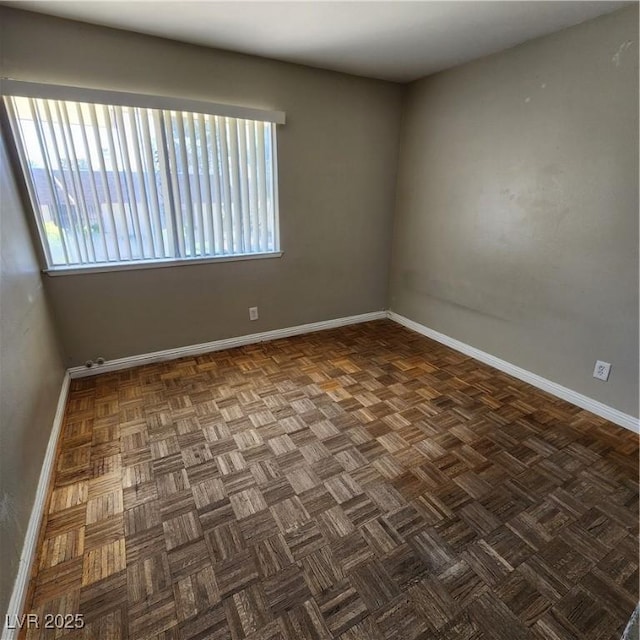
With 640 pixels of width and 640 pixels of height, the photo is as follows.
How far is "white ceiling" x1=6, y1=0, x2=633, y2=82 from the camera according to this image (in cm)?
182

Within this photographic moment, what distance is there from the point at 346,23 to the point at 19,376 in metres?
2.48

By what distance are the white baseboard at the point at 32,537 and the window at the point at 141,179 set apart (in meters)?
1.18

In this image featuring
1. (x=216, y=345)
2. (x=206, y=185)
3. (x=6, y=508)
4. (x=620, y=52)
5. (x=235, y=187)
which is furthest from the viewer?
(x=216, y=345)

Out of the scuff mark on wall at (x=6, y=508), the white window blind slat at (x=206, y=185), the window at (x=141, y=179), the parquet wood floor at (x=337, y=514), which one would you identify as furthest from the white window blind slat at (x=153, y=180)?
the scuff mark on wall at (x=6, y=508)

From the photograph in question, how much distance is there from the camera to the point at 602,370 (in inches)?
85.0

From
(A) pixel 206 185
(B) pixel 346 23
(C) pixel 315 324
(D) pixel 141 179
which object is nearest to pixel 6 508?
(D) pixel 141 179

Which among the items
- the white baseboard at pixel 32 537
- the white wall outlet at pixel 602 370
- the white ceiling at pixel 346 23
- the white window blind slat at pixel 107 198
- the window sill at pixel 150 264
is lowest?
the white baseboard at pixel 32 537

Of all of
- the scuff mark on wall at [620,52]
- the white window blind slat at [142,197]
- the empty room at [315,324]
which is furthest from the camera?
the white window blind slat at [142,197]

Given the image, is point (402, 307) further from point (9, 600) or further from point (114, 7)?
point (9, 600)

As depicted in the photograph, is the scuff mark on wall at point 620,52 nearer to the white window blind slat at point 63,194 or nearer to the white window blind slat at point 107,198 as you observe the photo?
the white window blind slat at point 107,198

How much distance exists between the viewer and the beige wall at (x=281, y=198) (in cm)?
211

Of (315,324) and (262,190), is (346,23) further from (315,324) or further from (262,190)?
(315,324)

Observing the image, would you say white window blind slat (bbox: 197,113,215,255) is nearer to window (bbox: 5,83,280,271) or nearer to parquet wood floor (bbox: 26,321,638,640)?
window (bbox: 5,83,280,271)

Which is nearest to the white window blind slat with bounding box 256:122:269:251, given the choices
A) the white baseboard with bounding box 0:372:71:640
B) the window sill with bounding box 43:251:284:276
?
the window sill with bounding box 43:251:284:276
